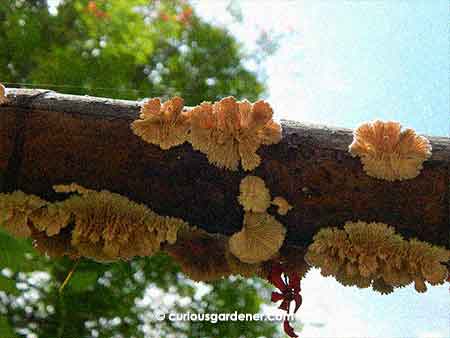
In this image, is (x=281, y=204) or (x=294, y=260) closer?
(x=281, y=204)

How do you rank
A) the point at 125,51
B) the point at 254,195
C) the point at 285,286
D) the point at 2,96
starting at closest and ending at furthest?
the point at 254,195
the point at 2,96
the point at 285,286
the point at 125,51

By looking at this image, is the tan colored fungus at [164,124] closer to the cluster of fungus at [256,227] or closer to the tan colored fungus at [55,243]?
the cluster of fungus at [256,227]

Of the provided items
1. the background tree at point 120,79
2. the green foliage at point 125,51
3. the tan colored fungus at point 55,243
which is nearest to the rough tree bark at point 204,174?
the tan colored fungus at point 55,243

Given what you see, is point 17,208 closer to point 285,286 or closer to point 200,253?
point 200,253

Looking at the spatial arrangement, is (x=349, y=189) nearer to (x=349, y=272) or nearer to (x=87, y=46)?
(x=349, y=272)

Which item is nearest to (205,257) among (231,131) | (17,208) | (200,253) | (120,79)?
(200,253)

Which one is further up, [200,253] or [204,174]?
→ [204,174]

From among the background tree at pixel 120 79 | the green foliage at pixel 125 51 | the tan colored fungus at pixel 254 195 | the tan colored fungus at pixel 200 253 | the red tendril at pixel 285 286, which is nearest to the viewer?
the tan colored fungus at pixel 254 195
